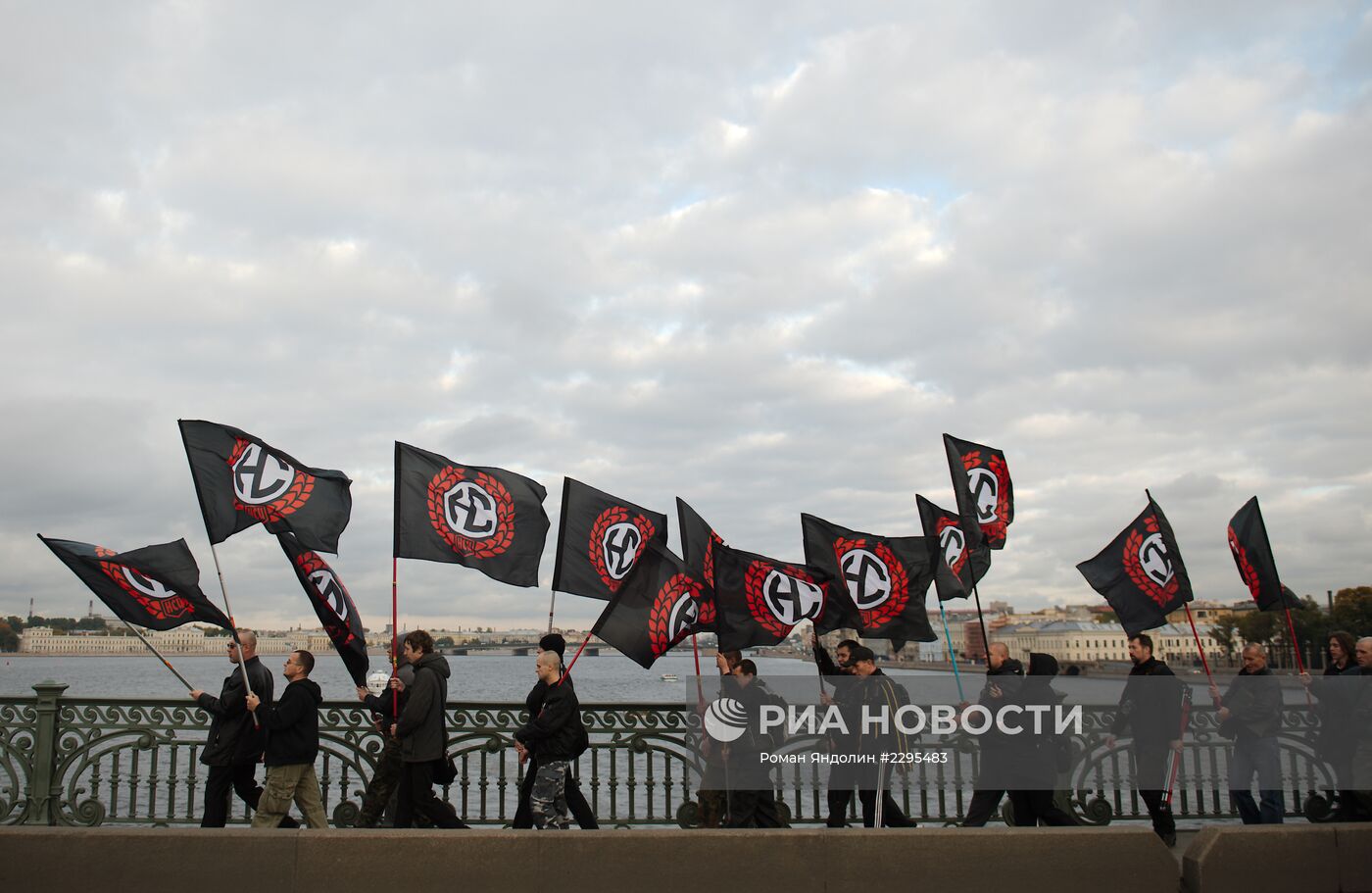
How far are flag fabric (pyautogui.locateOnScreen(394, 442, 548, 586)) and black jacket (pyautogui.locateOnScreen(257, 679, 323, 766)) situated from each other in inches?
62.5

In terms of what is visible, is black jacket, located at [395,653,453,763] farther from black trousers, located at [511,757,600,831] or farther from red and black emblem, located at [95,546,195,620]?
red and black emblem, located at [95,546,195,620]

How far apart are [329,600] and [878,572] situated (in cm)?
576

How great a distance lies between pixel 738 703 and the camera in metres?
10.2

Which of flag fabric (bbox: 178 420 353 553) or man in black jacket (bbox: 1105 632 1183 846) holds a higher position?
flag fabric (bbox: 178 420 353 553)

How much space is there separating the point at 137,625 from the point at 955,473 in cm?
855

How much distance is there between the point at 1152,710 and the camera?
10.5 metres

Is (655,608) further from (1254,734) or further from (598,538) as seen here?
(1254,734)

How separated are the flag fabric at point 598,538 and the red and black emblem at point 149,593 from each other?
360 centimetres

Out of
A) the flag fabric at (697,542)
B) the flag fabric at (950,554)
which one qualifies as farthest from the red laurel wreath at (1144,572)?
the flag fabric at (697,542)

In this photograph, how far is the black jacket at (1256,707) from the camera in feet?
34.8

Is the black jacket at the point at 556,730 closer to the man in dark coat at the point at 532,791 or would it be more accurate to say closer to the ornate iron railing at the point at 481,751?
the man in dark coat at the point at 532,791

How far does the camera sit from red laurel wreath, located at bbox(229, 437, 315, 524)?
1029 centimetres

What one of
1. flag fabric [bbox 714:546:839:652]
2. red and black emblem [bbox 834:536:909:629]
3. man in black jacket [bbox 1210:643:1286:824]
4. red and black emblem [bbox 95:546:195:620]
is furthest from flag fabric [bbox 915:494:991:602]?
red and black emblem [bbox 95:546:195:620]

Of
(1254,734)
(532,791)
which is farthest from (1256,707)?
(532,791)
